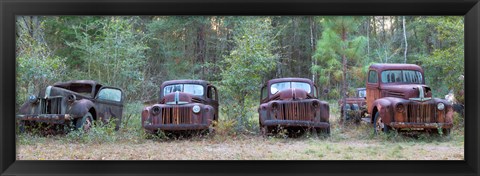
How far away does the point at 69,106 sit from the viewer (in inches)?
283

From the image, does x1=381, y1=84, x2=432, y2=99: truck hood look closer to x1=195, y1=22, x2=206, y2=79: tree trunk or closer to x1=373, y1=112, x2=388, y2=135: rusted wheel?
x1=373, y1=112, x2=388, y2=135: rusted wheel

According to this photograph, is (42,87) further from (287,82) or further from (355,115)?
(355,115)

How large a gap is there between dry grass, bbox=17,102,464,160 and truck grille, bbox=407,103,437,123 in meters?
0.27

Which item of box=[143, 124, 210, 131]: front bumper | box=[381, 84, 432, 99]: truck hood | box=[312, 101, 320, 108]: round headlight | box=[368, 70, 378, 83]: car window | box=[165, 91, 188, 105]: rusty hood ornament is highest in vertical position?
box=[368, 70, 378, 83]: car window

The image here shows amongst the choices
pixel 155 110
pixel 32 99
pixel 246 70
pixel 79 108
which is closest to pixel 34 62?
pixel 32 99

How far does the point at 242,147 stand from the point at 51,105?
3148mm

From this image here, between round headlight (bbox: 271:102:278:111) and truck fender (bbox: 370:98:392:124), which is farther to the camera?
round headlight (bbox: 271:102:278:111)

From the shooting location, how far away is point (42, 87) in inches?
304

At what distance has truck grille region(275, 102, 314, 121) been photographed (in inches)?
280

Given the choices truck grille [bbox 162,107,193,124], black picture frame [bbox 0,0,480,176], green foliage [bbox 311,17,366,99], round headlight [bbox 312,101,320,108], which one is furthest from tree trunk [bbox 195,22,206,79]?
black picture frame [bbox 0,0,480,176]

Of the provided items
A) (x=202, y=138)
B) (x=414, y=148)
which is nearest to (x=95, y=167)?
(x=202, y=138)

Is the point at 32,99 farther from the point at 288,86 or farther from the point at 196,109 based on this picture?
the point at 288,86

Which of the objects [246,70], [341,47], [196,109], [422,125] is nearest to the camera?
[422,125]
